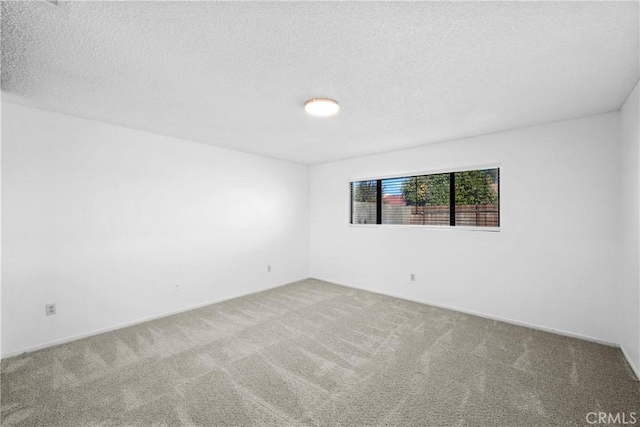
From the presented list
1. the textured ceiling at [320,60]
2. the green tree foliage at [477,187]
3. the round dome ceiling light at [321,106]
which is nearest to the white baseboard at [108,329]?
the textured ceiling at [320,60]

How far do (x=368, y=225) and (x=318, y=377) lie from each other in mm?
2980

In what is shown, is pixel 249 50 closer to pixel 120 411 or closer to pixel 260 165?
pixel 120 411

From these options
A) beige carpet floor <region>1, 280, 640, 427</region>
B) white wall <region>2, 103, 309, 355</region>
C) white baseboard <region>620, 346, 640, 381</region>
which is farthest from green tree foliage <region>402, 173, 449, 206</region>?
white wall <region>2, 103, 309, 355</region>

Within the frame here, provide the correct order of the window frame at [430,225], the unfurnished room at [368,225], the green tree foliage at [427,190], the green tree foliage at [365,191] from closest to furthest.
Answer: the unfurnished room at [368,225], the window frame at [430,225], the green tree foliage at [427,190], the green tree foliage at [365,191]

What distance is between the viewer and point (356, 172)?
4965 millimetres

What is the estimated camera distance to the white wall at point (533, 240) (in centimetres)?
280

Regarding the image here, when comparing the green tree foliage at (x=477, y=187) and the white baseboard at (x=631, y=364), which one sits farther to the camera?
the green tree foliage at (x=477, y=187)

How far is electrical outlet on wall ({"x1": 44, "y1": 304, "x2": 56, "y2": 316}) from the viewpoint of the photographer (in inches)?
106

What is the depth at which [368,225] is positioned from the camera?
4785 millimetres

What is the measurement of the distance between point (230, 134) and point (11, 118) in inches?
80.6
